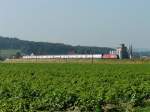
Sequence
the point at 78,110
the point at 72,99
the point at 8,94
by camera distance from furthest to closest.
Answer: the point at 8,94 < the point at 72,99 < the point at 78,110

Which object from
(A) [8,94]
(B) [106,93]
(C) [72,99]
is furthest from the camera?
(A) [8,94]

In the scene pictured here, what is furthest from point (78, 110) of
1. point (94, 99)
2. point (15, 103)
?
point (15, 103)

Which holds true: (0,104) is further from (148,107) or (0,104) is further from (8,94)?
(148,107)

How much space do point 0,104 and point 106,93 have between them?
14.7ft

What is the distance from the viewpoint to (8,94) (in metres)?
19.8

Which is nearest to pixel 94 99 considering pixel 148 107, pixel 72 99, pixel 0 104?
pixel 72 99

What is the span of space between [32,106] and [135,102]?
13.1 feet

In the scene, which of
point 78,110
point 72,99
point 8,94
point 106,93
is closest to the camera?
point 78,110

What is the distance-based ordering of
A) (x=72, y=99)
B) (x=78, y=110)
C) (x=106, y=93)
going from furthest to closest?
(x=106, y=93) < (x=72, y=99) < (x=78, y=110)

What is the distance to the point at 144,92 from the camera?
784 inches

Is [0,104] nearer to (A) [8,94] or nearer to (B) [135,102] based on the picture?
(A) [8,94]

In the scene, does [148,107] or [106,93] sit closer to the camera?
[148,107]

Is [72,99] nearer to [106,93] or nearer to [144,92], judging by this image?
[106,93]

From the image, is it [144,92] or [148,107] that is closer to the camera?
[148,107]
